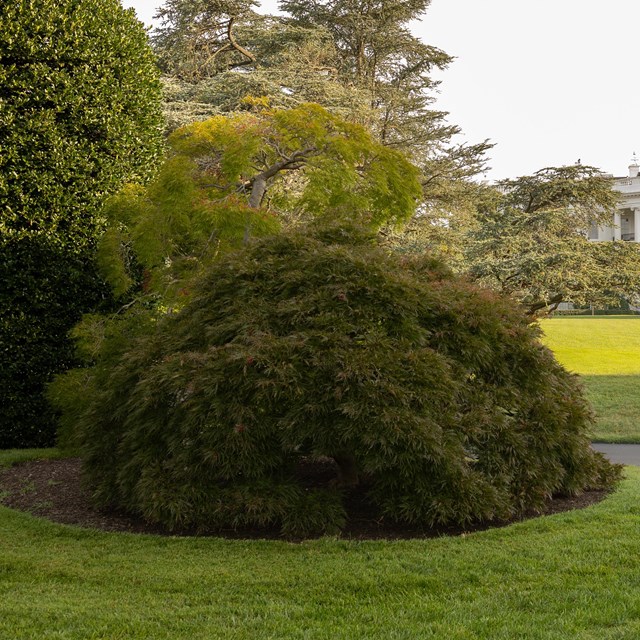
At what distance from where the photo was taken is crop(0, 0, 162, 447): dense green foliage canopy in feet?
32.3

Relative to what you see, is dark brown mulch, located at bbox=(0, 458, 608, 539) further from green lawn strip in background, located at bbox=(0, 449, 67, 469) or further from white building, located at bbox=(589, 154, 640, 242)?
white building, located at bbox=(589, 154, 640, 242)

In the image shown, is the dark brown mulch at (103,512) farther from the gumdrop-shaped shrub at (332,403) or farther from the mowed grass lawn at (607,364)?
the mowed grass lawn at (607,364)

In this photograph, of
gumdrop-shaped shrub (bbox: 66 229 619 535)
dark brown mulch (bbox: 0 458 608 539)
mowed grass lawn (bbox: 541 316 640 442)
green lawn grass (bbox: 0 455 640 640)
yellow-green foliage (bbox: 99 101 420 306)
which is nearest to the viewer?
green lawn grass (bbox: 0 455 640 640)

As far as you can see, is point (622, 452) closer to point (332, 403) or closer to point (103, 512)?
point (332, 403)

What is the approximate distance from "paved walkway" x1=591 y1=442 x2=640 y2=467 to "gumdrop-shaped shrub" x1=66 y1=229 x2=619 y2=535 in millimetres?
3475

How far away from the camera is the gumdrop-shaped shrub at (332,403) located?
227 inches

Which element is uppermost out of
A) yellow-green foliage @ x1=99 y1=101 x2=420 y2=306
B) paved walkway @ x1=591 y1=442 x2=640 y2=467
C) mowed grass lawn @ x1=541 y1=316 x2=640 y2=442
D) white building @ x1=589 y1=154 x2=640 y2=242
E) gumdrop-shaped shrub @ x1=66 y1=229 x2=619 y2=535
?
white building @ x1=589 y1=154 x2=640 y2=242

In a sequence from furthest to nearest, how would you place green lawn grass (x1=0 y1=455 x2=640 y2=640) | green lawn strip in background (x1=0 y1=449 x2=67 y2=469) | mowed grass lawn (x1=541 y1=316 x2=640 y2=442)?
mowed grass lawn (x1=541 y1=316 x2=640 y2=442)
green lawn strip in background (x1=0 y1=449 x2=67 y2=469)
green lawn grass (x1=0 y1=455 x2=640 y2=640)

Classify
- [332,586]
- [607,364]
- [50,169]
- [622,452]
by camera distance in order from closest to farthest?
[332,586], [50,169], [622,452], [607,364]

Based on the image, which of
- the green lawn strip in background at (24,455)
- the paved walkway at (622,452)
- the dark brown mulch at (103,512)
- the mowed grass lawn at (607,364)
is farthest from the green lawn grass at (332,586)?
the mowed grass lawn at (607,364)

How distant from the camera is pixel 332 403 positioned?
5781mm

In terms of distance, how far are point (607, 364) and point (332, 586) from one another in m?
20.0

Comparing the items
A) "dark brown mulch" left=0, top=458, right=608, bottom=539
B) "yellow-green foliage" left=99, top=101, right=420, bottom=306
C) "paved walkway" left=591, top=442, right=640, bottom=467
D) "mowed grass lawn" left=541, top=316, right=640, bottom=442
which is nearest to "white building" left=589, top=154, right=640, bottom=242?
"mowed grass lawn" left=541, top=316, right=640, bottom=442

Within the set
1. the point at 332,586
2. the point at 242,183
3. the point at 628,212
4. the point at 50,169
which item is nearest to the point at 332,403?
the point at 332,586
